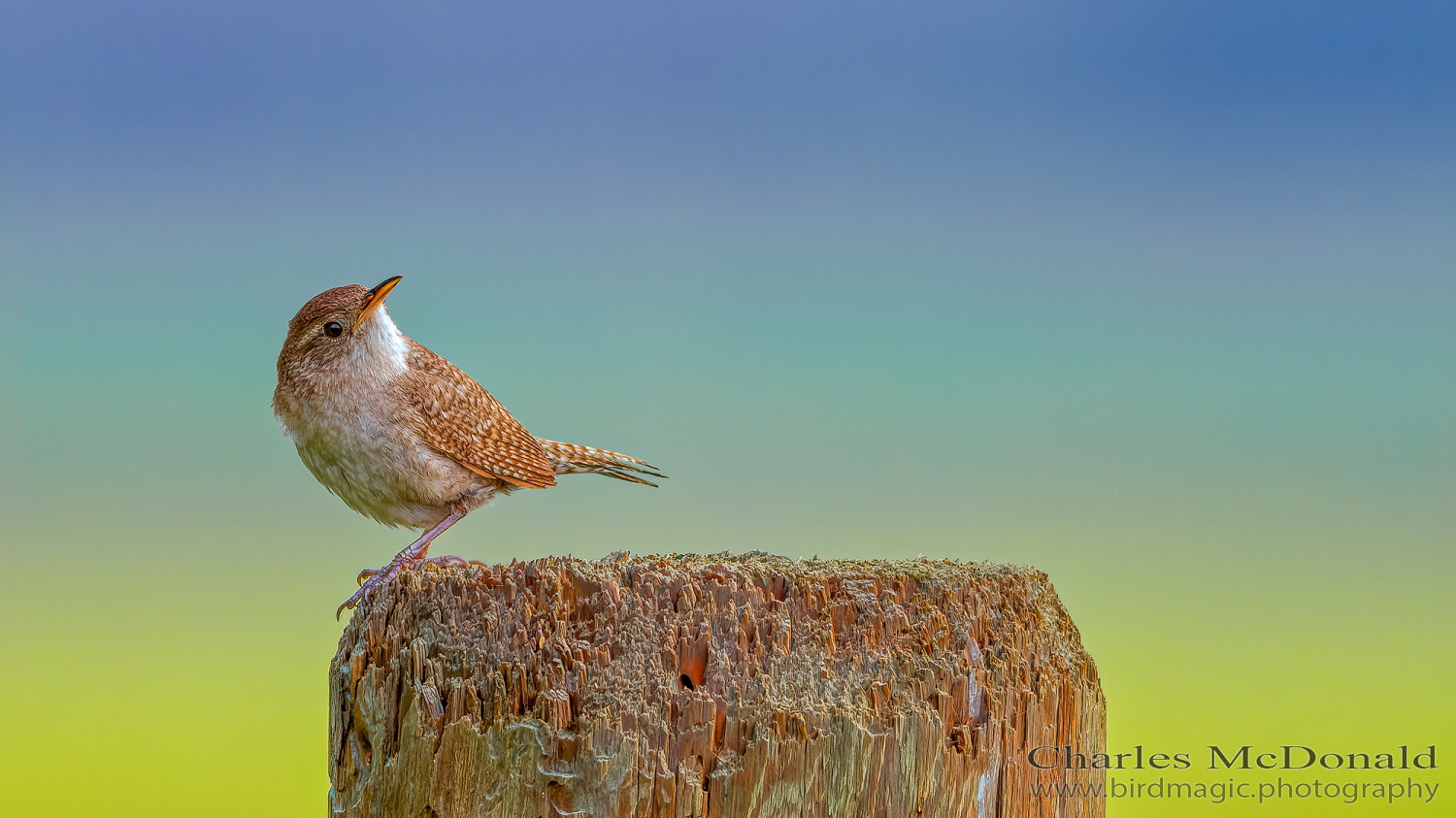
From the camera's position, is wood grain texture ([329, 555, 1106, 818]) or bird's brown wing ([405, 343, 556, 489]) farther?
bird's brown wing ([405, 343, 556, 489])

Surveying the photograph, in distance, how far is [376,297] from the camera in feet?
14.7

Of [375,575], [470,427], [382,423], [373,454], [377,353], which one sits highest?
[377,353]

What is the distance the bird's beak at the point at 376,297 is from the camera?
4.50 metres

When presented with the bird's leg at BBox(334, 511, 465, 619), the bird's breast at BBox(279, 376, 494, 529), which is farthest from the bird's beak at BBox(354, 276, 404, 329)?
the bird's leg at BBox(334, 511, 465, 619)

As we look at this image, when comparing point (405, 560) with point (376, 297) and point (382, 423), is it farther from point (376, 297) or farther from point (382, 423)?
point (376, 297)

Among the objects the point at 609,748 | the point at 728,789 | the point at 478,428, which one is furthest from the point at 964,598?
the point at 478,428

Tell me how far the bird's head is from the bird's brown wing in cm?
19

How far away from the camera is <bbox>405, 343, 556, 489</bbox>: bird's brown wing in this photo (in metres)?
4.62

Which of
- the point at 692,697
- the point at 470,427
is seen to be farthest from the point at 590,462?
the point at 692,697

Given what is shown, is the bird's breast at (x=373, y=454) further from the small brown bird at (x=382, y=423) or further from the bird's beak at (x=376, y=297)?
the bird's beak at (x=376, y=297)

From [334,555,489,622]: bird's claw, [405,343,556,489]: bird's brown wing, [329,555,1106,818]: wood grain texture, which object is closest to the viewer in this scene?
[329,555,1106,818]: wood grain texture

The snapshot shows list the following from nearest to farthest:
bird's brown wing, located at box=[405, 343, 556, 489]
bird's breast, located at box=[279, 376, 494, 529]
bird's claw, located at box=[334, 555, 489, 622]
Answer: bird's claw, located at box=[334, 555, 489, 622]
bird's breast, located at box=[279, 376, 494, 529]
bird's brown wing, located at box=[405, 343, 556, 489]

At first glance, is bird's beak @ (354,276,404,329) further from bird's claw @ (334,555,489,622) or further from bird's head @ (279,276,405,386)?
bird's claw @ (334,555,489,622)

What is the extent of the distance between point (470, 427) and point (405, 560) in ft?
2.22
